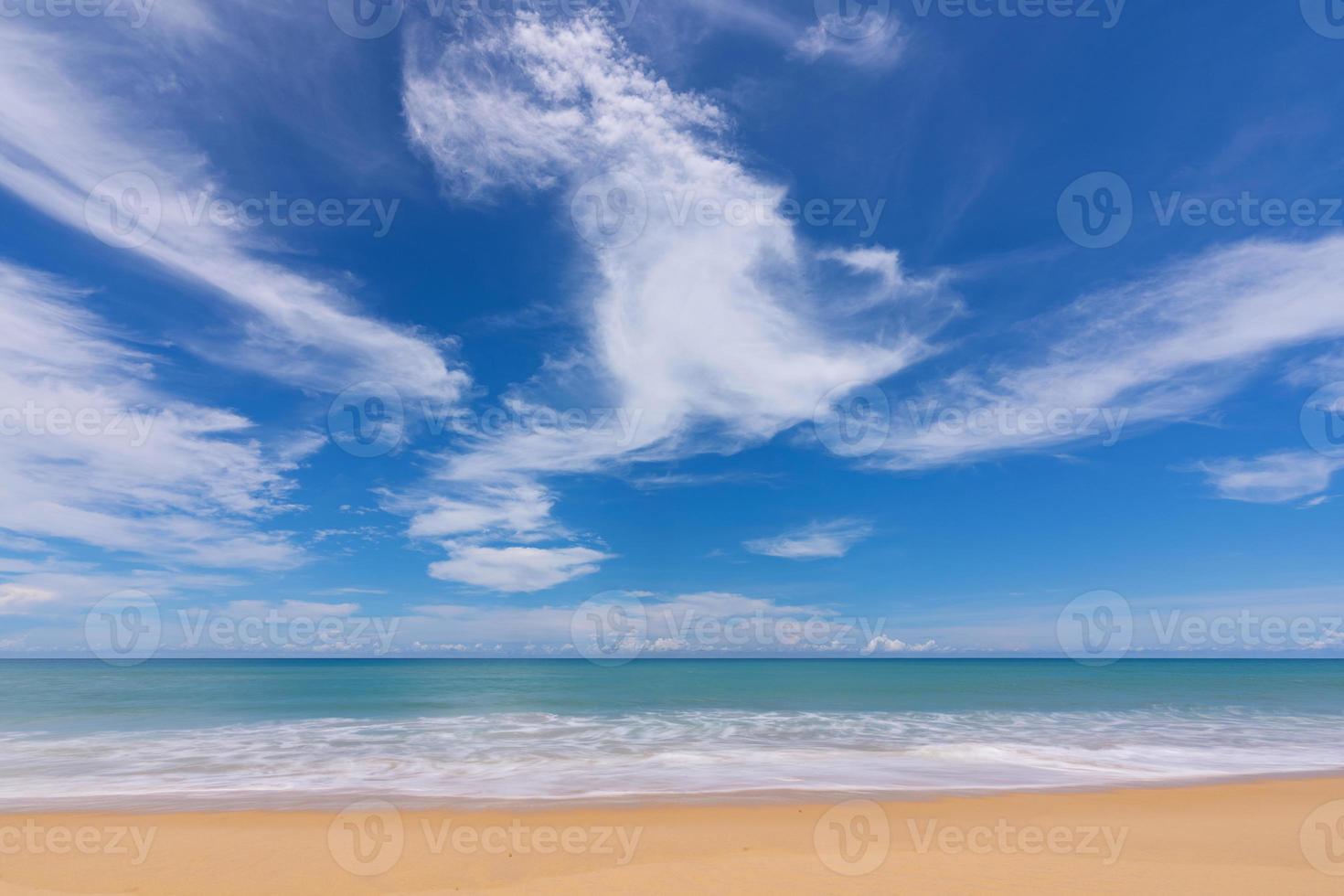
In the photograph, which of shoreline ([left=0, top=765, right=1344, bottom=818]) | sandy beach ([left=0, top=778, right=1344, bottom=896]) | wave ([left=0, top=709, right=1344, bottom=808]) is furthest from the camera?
wave ([left=0, top=709, right=1344, bottom=808])

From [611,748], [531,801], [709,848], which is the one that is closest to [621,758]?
[611,748]

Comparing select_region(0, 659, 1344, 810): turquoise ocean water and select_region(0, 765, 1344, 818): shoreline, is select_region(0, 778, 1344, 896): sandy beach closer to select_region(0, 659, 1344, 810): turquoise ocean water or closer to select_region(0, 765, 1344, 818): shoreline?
select_region(0, 765, 1344, 818): shoreline

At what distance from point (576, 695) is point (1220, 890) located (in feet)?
126

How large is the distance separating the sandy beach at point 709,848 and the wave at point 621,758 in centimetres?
162

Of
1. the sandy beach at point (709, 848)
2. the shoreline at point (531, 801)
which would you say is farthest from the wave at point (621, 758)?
the sandy beach at point (709, 848)

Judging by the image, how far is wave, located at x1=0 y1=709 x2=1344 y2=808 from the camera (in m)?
14.1

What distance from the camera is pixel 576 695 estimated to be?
42781 mm

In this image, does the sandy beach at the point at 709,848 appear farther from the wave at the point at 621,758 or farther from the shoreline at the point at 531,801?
the wave at the point at 621,758

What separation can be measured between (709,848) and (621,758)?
347 inches

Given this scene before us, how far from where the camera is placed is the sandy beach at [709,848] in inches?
338

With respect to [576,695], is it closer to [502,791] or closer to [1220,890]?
[502,791]

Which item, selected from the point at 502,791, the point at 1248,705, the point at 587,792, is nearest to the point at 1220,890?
the point at 587,792

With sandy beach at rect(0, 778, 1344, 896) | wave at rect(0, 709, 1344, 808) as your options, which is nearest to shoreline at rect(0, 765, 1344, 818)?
wave at rect(0, 709, 1344, 808)

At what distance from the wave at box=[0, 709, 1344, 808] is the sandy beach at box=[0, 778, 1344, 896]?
162cm
